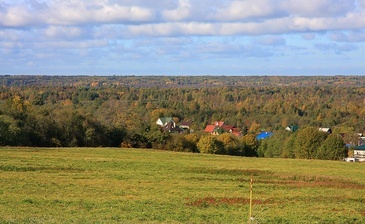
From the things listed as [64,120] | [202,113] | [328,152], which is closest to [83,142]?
[64,120]

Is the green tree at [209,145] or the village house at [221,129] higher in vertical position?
the green tree at [209,145]

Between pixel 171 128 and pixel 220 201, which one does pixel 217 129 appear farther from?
pixel 220 201

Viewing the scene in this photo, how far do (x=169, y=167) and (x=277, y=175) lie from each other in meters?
8.79

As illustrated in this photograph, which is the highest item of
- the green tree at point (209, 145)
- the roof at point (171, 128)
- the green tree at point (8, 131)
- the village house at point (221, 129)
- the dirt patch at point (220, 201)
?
the dirt patch at point (220, 201)

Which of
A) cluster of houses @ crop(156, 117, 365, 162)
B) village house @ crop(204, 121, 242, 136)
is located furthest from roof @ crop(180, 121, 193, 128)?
village house @ crop(204, 121, 242, 136)

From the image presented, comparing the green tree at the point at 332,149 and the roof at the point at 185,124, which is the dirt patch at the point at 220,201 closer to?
the green tree at the point at 332,149

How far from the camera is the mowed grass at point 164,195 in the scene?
20.2 metres

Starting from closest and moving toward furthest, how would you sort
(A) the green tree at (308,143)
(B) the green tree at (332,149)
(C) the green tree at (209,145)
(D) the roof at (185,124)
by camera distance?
(B) the green tree at (332,149) → (A) the green tree at (308,143) → (C) the green tree at (209,145) → (D) the roof at (185,124)

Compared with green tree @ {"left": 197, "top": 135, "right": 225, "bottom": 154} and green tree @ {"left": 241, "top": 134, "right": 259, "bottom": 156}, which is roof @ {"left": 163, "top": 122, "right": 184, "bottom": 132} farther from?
green tree @ {"left": 197, "top": 135, "right": 225, "bottom": 154}

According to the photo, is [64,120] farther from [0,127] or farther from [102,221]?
[102,221]

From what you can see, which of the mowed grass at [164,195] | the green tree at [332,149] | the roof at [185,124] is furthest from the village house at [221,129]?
the mowed grass at [164,195]

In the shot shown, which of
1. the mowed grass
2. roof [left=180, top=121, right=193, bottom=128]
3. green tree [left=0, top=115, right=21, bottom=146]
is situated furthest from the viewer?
roof [left=180, top=121, right=193, bottom=128]

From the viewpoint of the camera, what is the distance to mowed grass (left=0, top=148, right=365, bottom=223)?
66.2 feet

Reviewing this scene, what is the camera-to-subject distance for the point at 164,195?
86.9 ft
